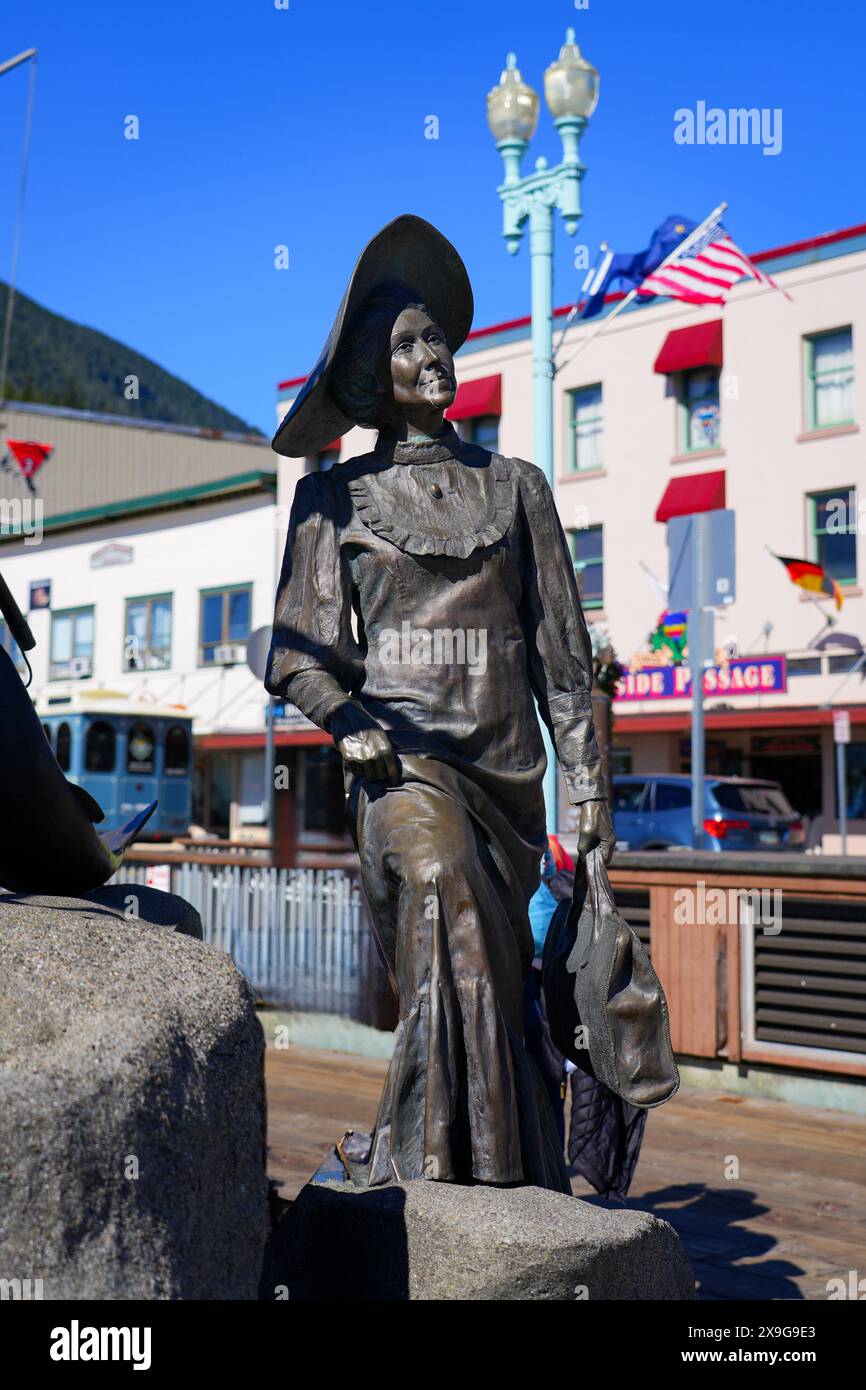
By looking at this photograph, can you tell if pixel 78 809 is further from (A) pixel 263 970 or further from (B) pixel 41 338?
(B) pixel 41 338

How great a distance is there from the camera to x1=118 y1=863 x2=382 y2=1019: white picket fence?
10250 millimetres

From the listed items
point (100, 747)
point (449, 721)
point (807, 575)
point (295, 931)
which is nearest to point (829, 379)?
point (807, 575)

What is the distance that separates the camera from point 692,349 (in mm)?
27984

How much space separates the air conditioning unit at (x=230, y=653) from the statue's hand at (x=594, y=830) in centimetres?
3120

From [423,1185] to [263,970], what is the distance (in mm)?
8095

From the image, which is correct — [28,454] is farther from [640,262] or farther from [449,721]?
[449,721]

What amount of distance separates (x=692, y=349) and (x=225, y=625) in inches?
514

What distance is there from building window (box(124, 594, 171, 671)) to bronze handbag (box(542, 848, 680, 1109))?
34.1 m

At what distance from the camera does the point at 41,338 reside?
19750 centimetres

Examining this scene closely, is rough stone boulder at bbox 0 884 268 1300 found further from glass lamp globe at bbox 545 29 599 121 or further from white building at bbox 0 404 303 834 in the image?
white building at bbox 0 404 303 834

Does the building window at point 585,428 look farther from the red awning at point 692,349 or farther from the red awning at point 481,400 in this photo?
the red awning at point 692,349

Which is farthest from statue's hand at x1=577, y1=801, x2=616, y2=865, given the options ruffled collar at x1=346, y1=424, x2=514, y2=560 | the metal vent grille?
the metal vent grille

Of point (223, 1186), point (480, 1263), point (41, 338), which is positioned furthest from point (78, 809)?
point (41, 338)

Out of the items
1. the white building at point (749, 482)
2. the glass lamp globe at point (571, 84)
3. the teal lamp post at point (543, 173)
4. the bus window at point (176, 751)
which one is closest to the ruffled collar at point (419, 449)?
the teal lamp post at point (543, 173)
